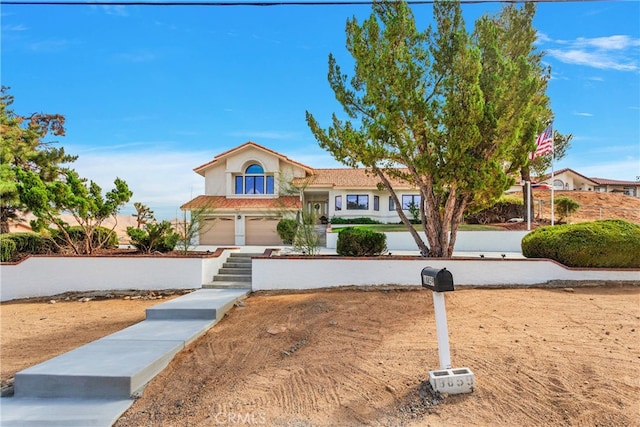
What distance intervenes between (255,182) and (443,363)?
2389 cm

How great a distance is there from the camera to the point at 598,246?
10.7 metres

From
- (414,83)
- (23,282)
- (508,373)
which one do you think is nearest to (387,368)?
(508,373)

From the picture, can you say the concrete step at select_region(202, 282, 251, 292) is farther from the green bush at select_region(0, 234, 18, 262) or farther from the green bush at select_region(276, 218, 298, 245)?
the green bush at select_region(276, 218, 298, 245)

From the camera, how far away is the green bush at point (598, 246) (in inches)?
420

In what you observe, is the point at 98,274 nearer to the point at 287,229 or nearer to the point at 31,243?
the point at 31,243

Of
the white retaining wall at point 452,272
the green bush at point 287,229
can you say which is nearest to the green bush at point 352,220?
the green bush at point 287,229

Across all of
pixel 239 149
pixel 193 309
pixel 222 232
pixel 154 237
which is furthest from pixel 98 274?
pixel 239 149

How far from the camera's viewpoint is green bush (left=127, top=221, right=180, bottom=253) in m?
15.3

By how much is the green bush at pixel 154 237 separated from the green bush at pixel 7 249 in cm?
403

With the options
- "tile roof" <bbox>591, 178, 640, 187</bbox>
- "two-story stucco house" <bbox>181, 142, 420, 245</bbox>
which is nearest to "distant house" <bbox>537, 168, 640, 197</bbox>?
"tile roof" <bbox>591, 178, 640, 187</bbox>

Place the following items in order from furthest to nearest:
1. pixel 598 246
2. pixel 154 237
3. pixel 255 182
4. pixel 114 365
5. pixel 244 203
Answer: pixel 255 182 < pixel 244 203 < pixel 154 237 < pixel 598 246 < pixel 114 365

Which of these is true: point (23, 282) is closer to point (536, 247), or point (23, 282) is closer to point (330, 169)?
point (536, 247)

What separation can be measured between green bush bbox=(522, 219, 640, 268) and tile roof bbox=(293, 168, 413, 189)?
611 inches

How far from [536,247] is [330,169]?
72.8ft
